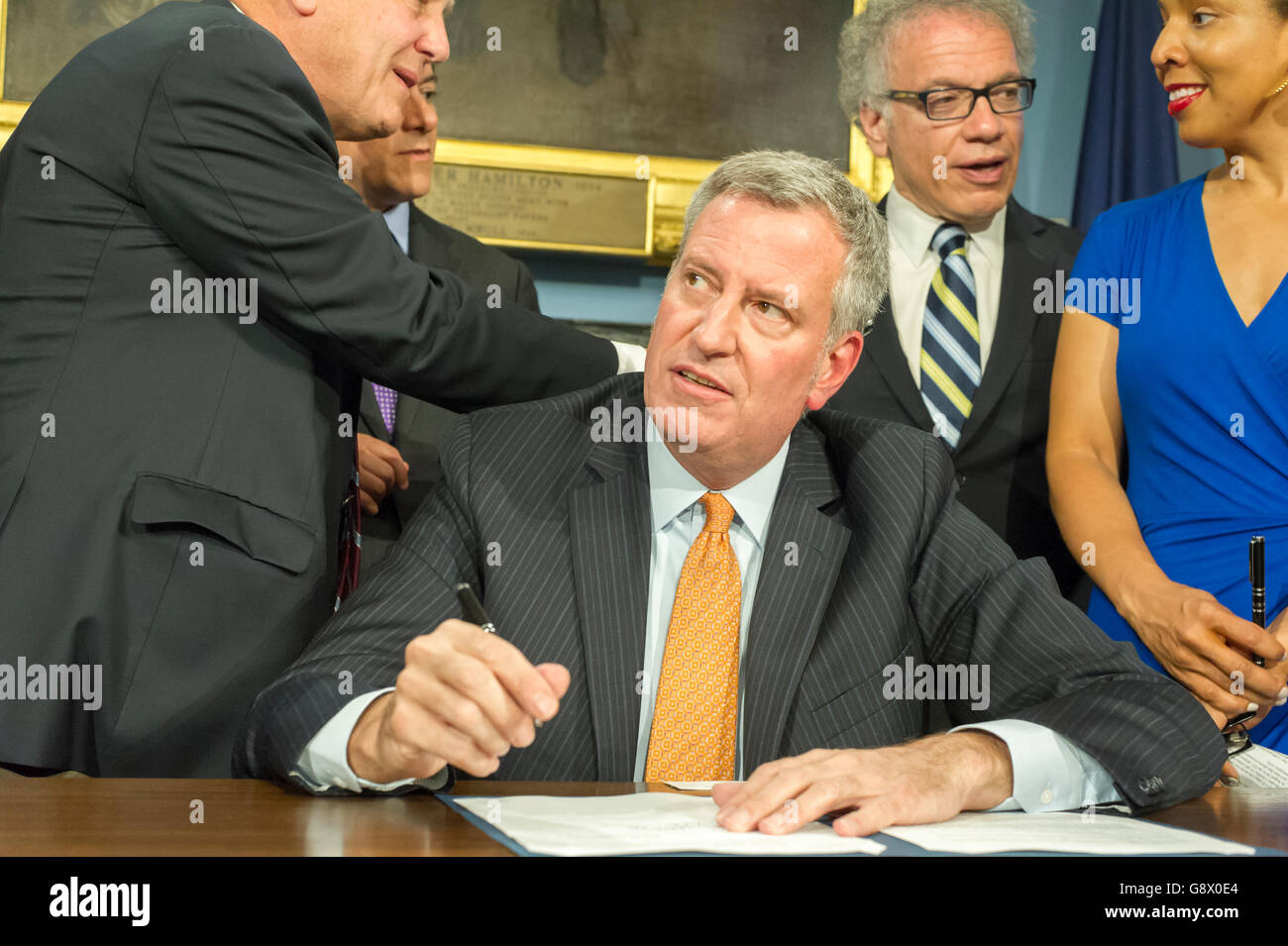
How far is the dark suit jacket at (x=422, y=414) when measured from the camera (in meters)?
2.92

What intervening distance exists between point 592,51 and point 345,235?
2.60 metres

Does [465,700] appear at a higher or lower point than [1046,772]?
higher

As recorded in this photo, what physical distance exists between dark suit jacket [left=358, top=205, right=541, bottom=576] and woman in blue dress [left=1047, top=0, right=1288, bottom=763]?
1293 mm

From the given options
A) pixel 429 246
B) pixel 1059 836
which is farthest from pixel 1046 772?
pixel 429 246

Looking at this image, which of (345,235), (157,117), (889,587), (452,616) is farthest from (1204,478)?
(157,117)

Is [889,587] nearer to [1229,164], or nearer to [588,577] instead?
[588,577]

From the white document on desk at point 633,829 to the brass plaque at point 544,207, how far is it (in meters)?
→ 2.95

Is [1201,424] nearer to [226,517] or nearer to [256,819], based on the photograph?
[226,517]

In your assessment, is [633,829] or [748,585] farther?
[748,585]

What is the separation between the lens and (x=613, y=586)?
194cm

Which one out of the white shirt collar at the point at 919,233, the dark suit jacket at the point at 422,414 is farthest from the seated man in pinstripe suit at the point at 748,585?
the white shirt collar at the point at 919,233

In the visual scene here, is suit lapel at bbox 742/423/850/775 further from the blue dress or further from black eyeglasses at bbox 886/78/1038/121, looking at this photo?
black eyeglasses at bbox 886/78/1038/121

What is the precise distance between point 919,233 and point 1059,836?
82.7 inches

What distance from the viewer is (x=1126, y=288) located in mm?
2652
